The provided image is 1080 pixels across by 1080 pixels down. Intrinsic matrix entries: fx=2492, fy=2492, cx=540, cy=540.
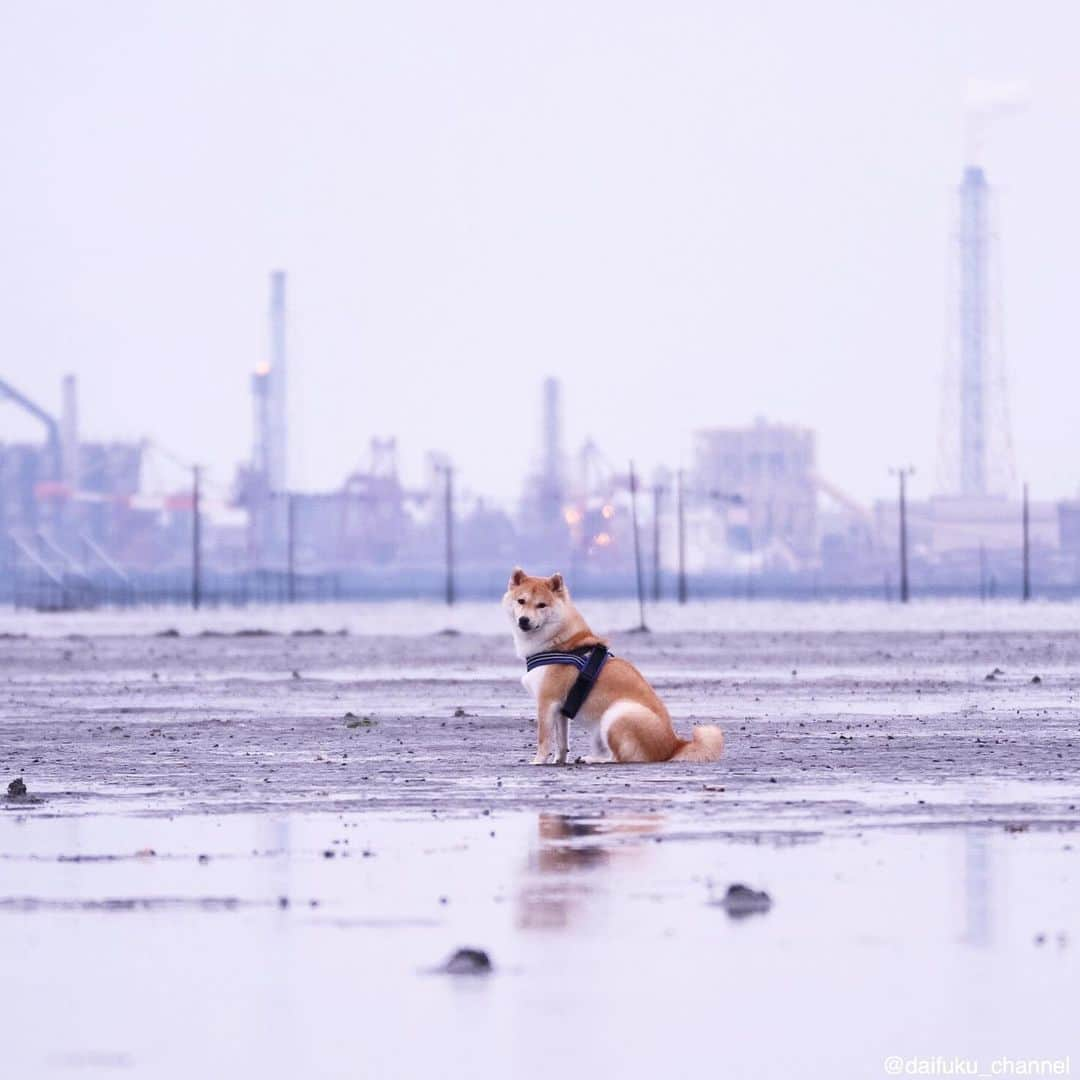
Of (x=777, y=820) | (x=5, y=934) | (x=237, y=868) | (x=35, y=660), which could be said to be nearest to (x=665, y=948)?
(x=5, y=934)

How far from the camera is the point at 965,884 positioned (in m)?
9.97

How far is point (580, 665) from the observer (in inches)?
637

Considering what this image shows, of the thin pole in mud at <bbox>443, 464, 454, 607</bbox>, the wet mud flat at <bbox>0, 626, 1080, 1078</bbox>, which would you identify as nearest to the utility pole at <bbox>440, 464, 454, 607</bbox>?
the thin pole in mud at <bbox>443, 464, 454, 607</bbox>

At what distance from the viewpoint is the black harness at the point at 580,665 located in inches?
634

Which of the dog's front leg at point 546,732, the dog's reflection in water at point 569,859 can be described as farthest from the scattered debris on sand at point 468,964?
the dog's front leg at point 546,732

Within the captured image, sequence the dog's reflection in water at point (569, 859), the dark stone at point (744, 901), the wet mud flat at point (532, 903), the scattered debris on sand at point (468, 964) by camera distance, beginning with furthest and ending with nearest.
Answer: the dog's reflection in water at point (569, 859) < the dark stone at point (744, 901) < the scattered debris on sand at point (468, 964) < the wet mud flat at point (532, 903)

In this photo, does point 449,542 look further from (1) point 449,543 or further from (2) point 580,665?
(2) point 580,665

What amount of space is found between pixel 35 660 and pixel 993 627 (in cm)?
3028

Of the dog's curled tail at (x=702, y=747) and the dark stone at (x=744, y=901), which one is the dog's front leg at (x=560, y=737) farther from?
the dark stone at (x=744, y=901)

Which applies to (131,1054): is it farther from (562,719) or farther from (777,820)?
(562,719)

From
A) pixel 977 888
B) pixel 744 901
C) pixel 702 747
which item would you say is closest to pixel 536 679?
pixel 702 747

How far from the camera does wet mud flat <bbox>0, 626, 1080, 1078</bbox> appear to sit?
22.8ft

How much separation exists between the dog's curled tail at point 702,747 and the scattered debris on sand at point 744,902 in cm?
685

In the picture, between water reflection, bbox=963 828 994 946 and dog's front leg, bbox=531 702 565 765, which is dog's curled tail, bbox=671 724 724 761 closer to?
dog's front leg, bbox=531 702 565 765
